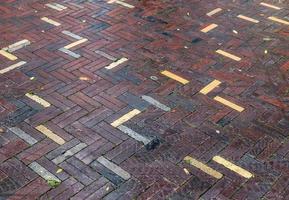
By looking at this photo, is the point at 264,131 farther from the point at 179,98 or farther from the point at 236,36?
the point at 236,36

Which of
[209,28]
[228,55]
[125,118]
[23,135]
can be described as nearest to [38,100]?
[23,135]

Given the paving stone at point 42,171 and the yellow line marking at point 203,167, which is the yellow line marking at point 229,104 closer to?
the yellow line marking at point 203,167

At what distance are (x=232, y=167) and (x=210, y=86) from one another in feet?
4.50

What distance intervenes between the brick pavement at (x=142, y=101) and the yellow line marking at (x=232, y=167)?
1 centimetres

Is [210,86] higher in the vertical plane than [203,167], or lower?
higher

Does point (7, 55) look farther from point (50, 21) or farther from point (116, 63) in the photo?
point (116, 63)

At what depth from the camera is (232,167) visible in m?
4.00

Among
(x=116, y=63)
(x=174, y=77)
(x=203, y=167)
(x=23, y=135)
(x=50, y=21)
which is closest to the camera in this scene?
(x=203, y=167)

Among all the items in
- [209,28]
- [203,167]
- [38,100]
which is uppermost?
[209,28]

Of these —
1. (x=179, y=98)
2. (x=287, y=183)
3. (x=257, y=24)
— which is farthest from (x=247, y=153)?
(x=257, y=24)

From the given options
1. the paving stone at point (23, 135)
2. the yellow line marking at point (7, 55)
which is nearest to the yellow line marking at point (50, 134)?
the paving stone at point (23, 135)

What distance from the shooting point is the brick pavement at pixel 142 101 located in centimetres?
383

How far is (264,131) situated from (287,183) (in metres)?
0.74

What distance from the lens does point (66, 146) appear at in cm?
413
